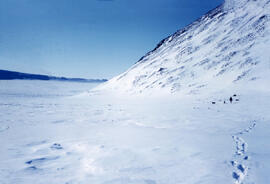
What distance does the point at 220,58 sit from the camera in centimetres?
4084

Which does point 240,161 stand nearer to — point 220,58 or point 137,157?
point 137,157

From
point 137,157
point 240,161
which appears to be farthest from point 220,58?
Answer: point 137,157

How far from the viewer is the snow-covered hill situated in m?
32.4

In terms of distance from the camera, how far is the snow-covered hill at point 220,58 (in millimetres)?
32441

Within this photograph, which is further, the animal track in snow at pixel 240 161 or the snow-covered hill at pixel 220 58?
the snow-covered hill at pixel 220 58

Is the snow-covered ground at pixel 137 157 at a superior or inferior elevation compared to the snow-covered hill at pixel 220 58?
inferior

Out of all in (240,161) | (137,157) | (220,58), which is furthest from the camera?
(220,58)

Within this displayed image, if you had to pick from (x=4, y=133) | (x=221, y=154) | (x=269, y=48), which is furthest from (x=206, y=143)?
(x=269, y=48)

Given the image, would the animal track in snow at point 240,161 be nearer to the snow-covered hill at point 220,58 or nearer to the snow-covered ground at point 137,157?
the snow-covered ground at point 137,157

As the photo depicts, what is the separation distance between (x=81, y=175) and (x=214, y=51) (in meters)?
45.3

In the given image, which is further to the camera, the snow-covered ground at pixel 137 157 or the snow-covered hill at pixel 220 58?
the snow-covered hill at pixel 220 58

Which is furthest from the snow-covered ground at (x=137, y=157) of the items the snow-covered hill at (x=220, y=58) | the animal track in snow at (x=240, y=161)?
the snow-covered hill at (x=220, y=58)

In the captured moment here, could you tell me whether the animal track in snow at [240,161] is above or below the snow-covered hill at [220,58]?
below

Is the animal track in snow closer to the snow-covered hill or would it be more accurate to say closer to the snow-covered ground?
the snow-covered ground
